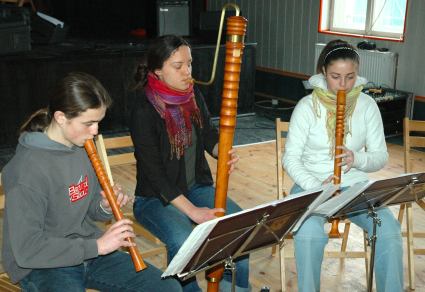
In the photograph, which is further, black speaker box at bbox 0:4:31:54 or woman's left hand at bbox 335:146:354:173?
black speaker box at bbox 0:4:31:54

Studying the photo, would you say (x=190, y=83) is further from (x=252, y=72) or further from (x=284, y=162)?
(x=252, y=72)

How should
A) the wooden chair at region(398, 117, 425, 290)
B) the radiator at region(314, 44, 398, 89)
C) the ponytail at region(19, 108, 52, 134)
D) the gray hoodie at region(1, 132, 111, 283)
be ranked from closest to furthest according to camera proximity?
1. the gray hoodie at region(1, 132, 111, 283)
2. the ponytail at region(19, 108, 52, 134)
3. the wooden chair at region(398, 117, 425, 290)
4. the radiator at region(314, 44, 398, 89)

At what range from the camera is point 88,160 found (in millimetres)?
2027

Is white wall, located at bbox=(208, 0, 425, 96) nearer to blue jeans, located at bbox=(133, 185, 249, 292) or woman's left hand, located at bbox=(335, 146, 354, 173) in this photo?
woman's left hand, located at bbox=(335, 146, 354, 173)

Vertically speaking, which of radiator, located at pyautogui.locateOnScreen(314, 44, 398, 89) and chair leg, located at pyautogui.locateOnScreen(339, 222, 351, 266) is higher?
radiator, located at pyautogui.locateOnScreen(314, 44, 398, 89)

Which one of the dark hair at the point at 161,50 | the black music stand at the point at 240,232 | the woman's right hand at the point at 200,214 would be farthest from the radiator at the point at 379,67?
the black music stand at the point at 240,232

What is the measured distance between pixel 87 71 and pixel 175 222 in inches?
133

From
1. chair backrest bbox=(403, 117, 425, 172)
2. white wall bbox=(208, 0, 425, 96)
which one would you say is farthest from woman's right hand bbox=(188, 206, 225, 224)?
white wall bbox=(208, 0, 425, 96)

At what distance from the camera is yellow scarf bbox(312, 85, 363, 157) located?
8.47 feet

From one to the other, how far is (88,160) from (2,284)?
53 cm

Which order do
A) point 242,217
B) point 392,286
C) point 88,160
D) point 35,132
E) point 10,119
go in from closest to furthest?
point 242,217, point 35,132, point 88,160, point 392,286, point 10,119

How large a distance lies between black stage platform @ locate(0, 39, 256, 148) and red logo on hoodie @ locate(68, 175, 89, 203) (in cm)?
270

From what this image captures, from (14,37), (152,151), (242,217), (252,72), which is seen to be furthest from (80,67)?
(242,217)

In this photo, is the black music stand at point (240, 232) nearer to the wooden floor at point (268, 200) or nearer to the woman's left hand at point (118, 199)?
the woman's left hand at point (118, 199)
